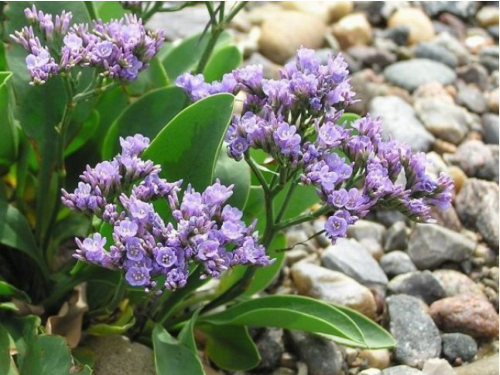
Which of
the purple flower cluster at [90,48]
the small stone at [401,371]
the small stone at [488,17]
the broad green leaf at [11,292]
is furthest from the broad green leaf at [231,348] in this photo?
the small stone at [488,17]

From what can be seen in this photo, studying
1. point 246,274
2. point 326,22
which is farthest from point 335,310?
point 326,22

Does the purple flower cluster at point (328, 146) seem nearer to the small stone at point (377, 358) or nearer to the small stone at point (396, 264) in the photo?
the small stone at point (377, 358)

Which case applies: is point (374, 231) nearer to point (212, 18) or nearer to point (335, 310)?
point (335, 310)

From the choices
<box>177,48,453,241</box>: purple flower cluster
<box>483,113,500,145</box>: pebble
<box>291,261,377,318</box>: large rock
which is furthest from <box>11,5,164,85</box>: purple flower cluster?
<box>483,113,500,145</box>: pebble

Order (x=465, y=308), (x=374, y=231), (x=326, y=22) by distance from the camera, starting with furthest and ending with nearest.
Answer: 1. (x=326, y=22)
2. (x=374, y=231)
3. (x=465, y=308)

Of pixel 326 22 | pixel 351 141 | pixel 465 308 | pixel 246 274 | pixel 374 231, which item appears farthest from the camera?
pixel 326 22

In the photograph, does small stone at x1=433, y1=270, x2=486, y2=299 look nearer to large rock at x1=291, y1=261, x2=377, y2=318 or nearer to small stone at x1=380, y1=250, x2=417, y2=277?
small stone at x1=380, y1=250, x2=417, y2=277
